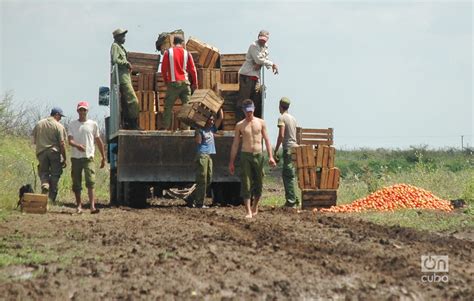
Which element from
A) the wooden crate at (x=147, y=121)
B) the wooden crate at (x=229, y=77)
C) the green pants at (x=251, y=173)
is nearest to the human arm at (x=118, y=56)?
the wooden crate at (x=147, y=121)

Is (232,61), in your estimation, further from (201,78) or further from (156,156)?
(156,156)

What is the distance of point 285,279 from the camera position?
9.51 m

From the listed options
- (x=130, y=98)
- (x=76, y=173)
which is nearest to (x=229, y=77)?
(x=130, y=98)

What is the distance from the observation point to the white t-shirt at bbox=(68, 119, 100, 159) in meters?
17.6

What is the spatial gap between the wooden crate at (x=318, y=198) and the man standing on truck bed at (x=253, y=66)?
7.03 ft

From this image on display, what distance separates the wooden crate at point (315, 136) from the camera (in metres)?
19.1

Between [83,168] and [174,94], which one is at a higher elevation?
[174,94]

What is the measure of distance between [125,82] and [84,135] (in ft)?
7.23

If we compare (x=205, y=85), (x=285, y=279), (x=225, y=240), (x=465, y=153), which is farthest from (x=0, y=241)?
(x=465, y=153)

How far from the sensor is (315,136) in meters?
19.2

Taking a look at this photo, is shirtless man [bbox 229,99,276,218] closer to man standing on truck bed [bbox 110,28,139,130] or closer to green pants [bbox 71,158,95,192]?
green pants [bbox 71,158,95,192]

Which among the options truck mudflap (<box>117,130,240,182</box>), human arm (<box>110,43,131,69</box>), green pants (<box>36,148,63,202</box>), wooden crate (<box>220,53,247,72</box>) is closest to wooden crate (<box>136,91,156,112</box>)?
human arm (<box>110,43,131,69</box>)

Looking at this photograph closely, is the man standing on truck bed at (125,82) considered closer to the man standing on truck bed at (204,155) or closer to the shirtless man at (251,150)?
the man standing on truck bed at (204,155)

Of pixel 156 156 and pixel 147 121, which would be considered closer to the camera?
pixel 156 156
